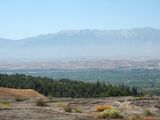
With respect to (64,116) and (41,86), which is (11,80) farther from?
Answer: (64,116)

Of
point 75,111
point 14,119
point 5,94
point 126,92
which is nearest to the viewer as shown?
point 14,119

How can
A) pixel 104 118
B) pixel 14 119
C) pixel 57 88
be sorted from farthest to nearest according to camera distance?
pixel 57 88, pixel 104 118, pixel 14 119

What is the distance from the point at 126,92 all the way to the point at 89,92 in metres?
9.90

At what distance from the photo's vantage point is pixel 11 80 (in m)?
94.4

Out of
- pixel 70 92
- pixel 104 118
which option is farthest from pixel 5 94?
pixel 104 118

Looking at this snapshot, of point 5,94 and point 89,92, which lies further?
point 89,92

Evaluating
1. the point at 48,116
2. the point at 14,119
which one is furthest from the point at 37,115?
the point at 14,119

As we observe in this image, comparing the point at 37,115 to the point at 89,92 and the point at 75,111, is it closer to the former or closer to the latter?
the point at 75,111

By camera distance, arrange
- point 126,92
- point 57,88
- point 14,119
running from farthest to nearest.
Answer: point 57,88 → point 126,92 → point 14,119

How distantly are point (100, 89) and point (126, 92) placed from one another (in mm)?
9409

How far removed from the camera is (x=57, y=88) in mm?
89375

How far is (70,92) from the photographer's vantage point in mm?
86625

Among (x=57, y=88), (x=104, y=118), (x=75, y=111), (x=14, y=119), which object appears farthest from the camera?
(x=57, y=88)

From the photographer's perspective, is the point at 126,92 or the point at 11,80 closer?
the point at 126,92
